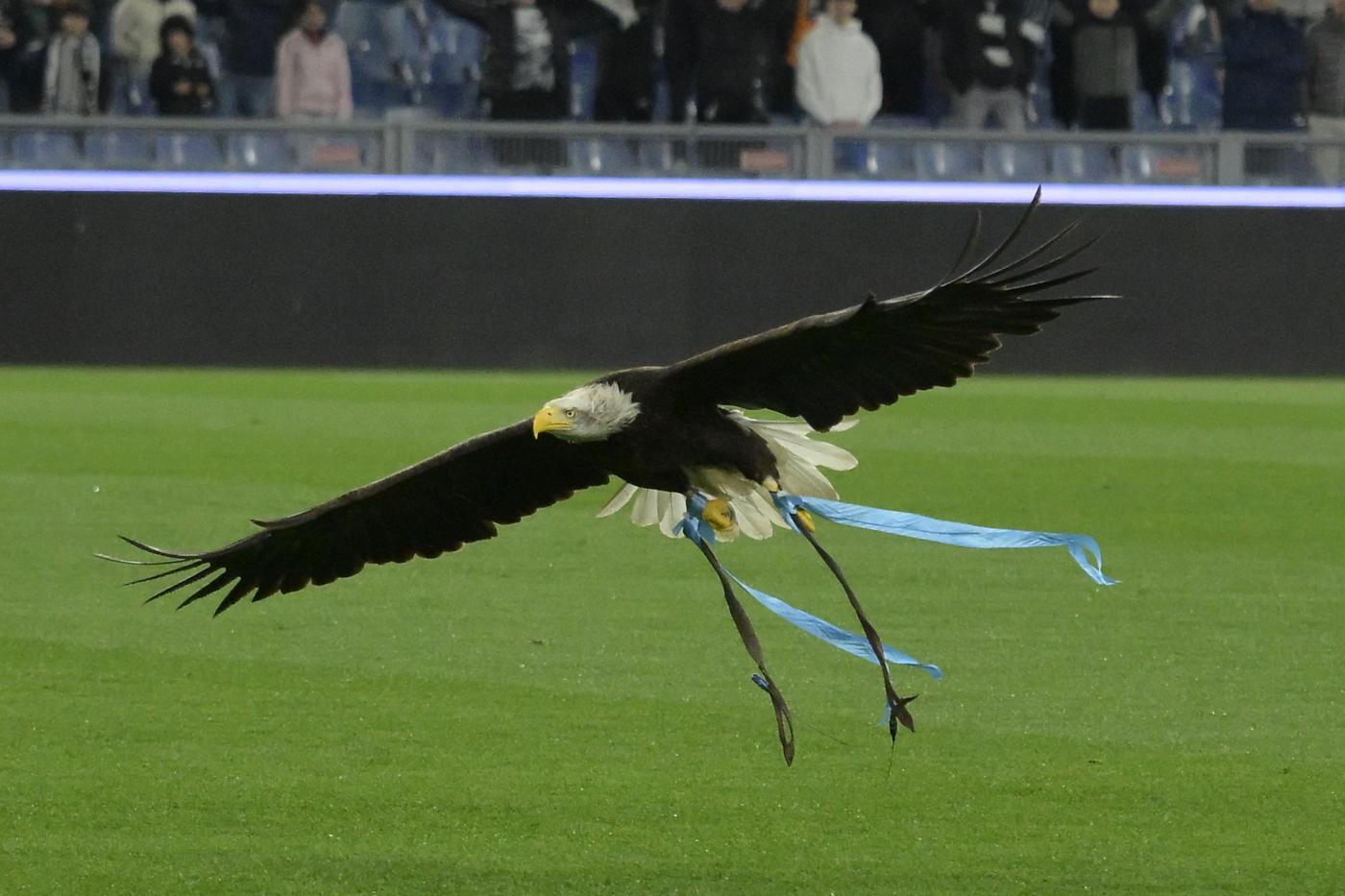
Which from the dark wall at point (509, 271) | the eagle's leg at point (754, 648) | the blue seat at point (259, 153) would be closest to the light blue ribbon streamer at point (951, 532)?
the eagle's leg at point (754, 648)

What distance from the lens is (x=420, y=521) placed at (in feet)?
20.7

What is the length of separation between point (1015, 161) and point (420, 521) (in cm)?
1317

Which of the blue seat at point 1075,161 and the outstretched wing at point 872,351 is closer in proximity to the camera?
the outstretched wing at point 872,351

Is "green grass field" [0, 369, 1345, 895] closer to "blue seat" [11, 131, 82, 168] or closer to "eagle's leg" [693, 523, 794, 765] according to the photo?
"eagle's leg" [693, 523, 794, 765]

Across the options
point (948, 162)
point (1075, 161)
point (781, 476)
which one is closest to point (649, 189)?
point (948, 162)

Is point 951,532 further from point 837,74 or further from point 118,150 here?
point 118,150

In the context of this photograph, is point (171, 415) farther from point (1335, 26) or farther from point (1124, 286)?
point (1335, 26)

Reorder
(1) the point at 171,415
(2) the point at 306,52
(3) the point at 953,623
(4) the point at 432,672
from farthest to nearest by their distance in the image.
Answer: (2) the point at 306,52, (1) the point at 171,415, (3) the point at 953,623, (4) the point at 432,672

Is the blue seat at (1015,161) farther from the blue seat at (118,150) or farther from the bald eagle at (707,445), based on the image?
the bald eagle at (707,445)

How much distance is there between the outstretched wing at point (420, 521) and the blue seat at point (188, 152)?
1250 cm

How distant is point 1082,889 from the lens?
16.8 feet

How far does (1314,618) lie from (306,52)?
11.9 metres

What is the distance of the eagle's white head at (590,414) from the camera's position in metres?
5.50

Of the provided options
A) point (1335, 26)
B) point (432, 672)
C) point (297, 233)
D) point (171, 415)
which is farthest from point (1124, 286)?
point (432, 672)
